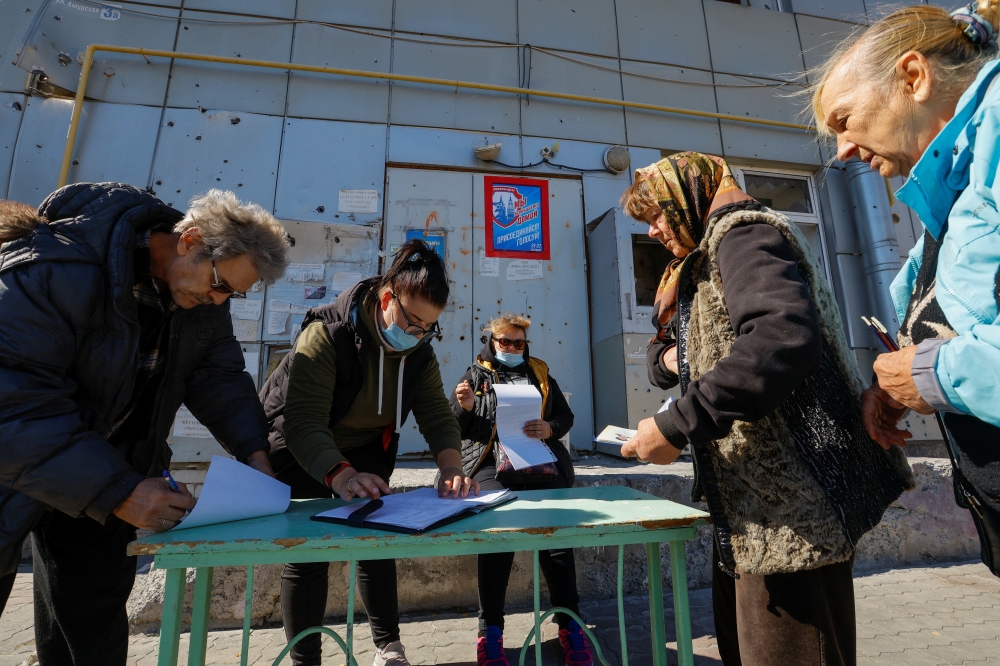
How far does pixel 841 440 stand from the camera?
1127 mm

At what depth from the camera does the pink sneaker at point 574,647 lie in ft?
7.21

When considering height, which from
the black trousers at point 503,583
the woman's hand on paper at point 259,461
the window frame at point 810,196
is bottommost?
the black trousers at point 503,583

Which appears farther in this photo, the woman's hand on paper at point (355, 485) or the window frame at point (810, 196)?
the window frame at point (810, 196)

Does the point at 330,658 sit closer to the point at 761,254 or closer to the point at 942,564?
the point at 761,254

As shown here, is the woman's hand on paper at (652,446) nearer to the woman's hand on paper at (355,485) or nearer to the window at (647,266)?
the woman's hand on paper at (355,485)

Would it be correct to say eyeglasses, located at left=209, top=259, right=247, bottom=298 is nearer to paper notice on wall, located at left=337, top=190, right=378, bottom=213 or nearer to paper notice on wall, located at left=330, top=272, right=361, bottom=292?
paper notice on wall, located at left=330, top=272, right=361, bottom=292

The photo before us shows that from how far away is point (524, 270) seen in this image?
502cm

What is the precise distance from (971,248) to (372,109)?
5.30m

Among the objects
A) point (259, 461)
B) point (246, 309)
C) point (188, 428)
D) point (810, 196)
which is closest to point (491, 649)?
point (259, 461)

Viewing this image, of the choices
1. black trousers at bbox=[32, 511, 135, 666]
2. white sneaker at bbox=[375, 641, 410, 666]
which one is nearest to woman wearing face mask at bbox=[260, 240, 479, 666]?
white sneaker at bbox=[375, 641, 410, 666]

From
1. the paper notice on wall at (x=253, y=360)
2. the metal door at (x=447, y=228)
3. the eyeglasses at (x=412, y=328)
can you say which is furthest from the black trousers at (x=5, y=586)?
the metal door at (x=447, y=228)

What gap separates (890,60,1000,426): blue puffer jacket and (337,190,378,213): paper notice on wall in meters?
4.57

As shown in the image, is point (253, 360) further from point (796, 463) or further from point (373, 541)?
point (796, 463)

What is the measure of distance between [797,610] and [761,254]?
787mm
